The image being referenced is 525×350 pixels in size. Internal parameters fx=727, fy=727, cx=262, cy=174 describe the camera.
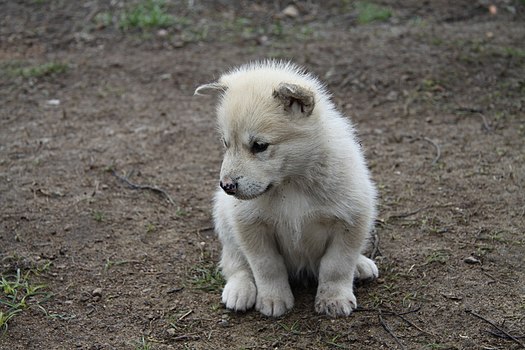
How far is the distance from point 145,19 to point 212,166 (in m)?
3.70

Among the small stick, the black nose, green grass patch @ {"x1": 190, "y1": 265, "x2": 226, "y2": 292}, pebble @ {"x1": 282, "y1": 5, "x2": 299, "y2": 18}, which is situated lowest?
pebble @ {"x1": 282, "y1": 5, "x2": 299, "y2": 18}

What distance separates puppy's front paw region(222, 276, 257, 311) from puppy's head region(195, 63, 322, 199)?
74cm

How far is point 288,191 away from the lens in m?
4.13

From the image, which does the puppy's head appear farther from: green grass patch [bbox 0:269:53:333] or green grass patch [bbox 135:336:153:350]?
green grass patch [bbox 0:269:53:333]

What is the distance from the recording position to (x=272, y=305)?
4230 mm

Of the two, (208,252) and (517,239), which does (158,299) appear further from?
(517,239)

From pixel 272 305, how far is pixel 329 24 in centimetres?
574

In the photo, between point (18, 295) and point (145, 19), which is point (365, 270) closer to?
point (18, 295)

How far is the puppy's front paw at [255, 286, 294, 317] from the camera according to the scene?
4.22 metres

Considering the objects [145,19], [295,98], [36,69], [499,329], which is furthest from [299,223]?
[145,19]

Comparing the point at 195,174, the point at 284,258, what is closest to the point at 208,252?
the point at 284,258

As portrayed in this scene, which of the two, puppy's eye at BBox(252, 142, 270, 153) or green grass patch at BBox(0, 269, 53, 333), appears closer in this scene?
puppy's eye at BBox(252, 142, 270, 153)

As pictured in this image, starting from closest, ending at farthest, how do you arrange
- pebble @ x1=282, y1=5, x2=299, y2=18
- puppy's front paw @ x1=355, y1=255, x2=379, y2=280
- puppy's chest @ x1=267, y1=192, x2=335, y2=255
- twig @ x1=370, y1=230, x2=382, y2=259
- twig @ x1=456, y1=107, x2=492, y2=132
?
puppy's chest @ x1=267, y1=192, x2=335, y2=255, puppy's front paw @ x1=355, y1=255, x2=379, y2=280, twig @ x1=370, y1=230, x2=382, y2=259, twig @ x1=456, y1=107, x2=492, y2=132, pebble @ x1=282, y1=5, x2=299, y2=18

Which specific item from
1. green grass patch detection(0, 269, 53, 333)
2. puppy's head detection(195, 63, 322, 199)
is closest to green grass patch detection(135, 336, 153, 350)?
green grass patch detection(0, 269, 53, 333)
